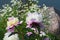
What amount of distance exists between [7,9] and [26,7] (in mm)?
480

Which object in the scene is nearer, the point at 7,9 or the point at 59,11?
the point at 7,9

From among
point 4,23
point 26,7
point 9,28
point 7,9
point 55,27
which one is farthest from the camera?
point 55,27

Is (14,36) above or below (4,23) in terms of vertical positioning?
above

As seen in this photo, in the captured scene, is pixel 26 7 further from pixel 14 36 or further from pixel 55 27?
pixel 14 36

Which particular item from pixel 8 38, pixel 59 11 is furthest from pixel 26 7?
pixel 8 38

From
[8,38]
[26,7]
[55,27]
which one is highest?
[8,38]

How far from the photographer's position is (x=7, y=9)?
4.62 metres

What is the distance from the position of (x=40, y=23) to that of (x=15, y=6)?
9.18ft

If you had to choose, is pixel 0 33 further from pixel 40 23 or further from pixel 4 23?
pixel 40 23

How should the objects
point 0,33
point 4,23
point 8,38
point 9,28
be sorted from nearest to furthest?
1. point 9,28
2. point 8,38
3. point 0,33
4. point 4,23

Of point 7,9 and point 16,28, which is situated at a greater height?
point 16,28

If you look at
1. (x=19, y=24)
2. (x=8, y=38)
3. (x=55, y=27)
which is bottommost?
(x=55, y=27)

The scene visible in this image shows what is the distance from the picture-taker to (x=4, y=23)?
415 cm

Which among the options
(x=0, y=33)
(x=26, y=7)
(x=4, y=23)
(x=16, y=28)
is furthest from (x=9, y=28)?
(x=26, y=7)
